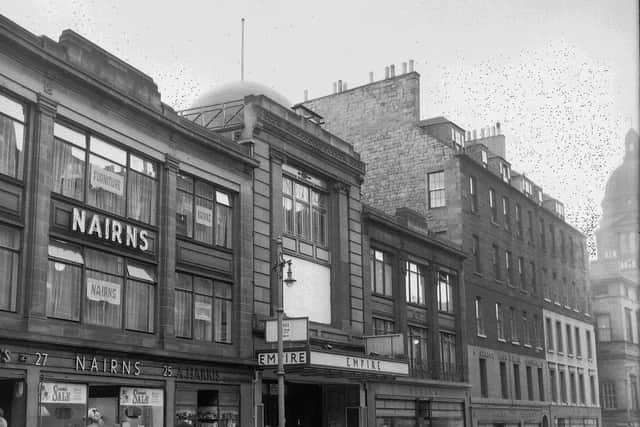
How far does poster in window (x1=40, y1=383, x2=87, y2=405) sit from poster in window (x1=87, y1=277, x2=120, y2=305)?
2.49m

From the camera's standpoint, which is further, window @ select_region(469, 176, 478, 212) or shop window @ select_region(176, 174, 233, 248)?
window @ select_region(469, 176, 478, 212)

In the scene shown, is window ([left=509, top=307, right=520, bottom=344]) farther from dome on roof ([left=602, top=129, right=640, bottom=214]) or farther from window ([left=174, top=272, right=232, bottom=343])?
dome on roof ([left=602, top=129, right=640, bottom=214])

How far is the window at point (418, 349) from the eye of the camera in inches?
1676

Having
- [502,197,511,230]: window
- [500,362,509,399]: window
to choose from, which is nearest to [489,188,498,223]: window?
[502,197,511,230]: window

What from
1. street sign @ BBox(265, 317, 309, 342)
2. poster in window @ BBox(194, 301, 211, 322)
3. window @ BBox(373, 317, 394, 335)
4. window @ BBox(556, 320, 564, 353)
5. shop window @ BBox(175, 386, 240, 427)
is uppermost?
window @ BBox(556, 320, 564, 353)

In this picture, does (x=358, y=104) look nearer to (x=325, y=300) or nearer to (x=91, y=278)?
(x=325, y=300)

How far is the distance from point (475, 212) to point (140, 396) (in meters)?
30.8

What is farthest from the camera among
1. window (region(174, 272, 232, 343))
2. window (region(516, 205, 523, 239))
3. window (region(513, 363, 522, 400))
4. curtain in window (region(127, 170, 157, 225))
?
window (region(516, 205, 523, 239))

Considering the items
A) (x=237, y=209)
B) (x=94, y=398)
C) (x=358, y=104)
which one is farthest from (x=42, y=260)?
(x=358, y=104)

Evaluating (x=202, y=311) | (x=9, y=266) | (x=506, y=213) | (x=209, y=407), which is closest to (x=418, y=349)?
(x=506, y=213)

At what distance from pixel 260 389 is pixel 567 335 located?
4058 centimetres

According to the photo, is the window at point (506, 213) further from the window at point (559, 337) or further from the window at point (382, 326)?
the window at point (382, 326)

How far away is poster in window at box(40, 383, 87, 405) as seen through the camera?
21844 mm

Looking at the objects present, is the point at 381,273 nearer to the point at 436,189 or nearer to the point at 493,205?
the point at 436,189
